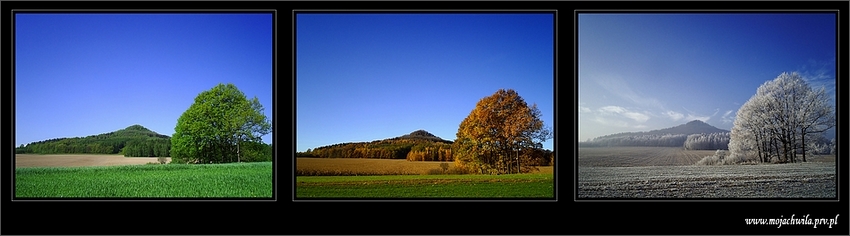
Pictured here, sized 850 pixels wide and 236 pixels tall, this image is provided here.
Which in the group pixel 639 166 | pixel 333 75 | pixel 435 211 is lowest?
pixel 435 211

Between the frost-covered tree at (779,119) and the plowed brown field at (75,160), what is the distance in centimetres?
621

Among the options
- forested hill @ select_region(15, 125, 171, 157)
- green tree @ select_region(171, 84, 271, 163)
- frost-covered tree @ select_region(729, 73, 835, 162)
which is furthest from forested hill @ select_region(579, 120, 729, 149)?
forested hill @ select_region(15, 125, 171, 157)

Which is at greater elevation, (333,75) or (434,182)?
(333,75)

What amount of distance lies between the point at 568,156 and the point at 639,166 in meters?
0.87

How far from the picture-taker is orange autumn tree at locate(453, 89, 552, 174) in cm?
516

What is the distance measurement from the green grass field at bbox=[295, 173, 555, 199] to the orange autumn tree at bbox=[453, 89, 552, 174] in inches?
5.5

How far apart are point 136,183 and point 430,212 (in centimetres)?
309

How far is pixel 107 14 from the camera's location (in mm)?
5090

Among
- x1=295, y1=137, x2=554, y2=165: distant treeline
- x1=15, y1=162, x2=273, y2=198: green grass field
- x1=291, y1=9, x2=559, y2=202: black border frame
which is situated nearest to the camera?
x1=291, y1=9, x2=559, y2=202: black border frame

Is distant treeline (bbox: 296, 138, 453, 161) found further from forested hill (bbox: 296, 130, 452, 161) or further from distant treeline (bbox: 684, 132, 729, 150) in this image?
distant treeline (bbox: 684, 132, 729, 150)

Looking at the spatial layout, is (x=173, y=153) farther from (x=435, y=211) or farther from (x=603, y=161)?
(x=603, y=161)

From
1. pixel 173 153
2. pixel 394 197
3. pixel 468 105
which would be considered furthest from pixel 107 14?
pixel 468 105

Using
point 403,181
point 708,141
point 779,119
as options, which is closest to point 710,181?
point 708,141

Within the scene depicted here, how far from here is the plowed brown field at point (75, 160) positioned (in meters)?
5.02
